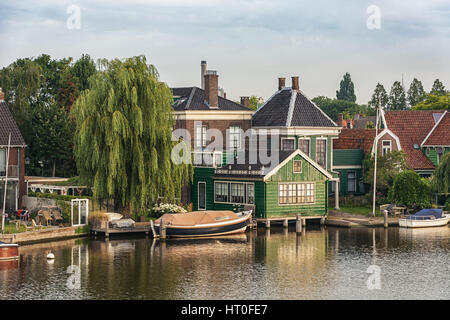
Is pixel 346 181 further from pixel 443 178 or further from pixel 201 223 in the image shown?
pixel 201 223

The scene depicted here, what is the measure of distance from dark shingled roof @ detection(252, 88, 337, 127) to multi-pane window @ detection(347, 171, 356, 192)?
511 cm

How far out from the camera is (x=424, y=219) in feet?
188

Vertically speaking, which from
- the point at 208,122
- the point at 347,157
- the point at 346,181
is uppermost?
the point at 208,122

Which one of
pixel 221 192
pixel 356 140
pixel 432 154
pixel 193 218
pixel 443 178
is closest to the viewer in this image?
pixel 193 218

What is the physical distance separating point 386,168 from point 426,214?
29.7 ft

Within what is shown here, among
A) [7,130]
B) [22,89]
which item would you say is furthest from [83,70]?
[7,130]

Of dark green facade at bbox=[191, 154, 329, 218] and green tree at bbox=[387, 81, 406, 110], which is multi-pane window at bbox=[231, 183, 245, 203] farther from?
green tree at bbox=[387, 81, 406, 110]

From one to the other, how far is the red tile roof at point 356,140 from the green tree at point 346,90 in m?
103

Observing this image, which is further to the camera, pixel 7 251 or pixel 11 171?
pixel 11 171

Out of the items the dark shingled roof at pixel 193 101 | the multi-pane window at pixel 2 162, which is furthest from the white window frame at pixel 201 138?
the multi-pane window at pixel 2 162

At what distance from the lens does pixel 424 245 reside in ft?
160

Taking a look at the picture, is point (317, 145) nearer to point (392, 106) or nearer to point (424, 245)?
point (424, 245)

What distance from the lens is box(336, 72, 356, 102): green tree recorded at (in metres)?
172

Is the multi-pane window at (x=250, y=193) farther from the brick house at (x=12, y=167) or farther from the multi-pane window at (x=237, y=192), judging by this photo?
the brick house at (x=12, y=167)
